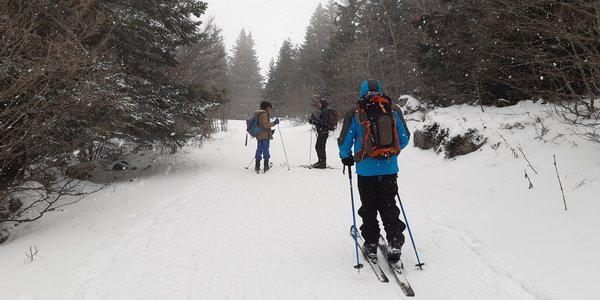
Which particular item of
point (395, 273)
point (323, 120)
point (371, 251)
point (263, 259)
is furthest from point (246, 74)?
point (395, 273)

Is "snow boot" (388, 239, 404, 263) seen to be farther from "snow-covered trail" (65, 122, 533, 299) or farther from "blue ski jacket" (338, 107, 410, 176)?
"blue ski jacket" (338, 107, 410, 176)

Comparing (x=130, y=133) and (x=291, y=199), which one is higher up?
(x=130, y=133)

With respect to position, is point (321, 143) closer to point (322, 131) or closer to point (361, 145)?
point (322, 131)

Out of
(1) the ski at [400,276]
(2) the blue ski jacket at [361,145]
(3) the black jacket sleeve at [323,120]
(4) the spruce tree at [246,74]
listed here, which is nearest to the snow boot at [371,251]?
(1) the ski at [400,276]

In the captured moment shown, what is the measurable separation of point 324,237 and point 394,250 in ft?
4.58

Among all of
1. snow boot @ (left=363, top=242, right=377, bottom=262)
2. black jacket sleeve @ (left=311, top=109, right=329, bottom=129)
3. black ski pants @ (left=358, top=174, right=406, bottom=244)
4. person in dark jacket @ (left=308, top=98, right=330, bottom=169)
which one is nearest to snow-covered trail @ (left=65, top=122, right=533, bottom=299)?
snow boot @ (left=363, top=242, right=377, bottom=262)

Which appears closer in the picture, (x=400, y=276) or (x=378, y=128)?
(x=400, y=276)

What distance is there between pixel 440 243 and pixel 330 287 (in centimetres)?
190

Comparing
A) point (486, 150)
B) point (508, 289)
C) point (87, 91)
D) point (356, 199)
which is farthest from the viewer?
point (486, 150)

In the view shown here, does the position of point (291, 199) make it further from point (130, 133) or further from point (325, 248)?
point (130, 133)

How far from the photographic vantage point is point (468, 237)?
16.0ft

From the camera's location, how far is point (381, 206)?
4.31 metres

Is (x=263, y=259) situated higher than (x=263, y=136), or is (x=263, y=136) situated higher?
(x=263, y=136)

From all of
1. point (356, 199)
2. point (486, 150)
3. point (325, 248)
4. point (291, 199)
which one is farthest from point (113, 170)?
point (486, 150)
